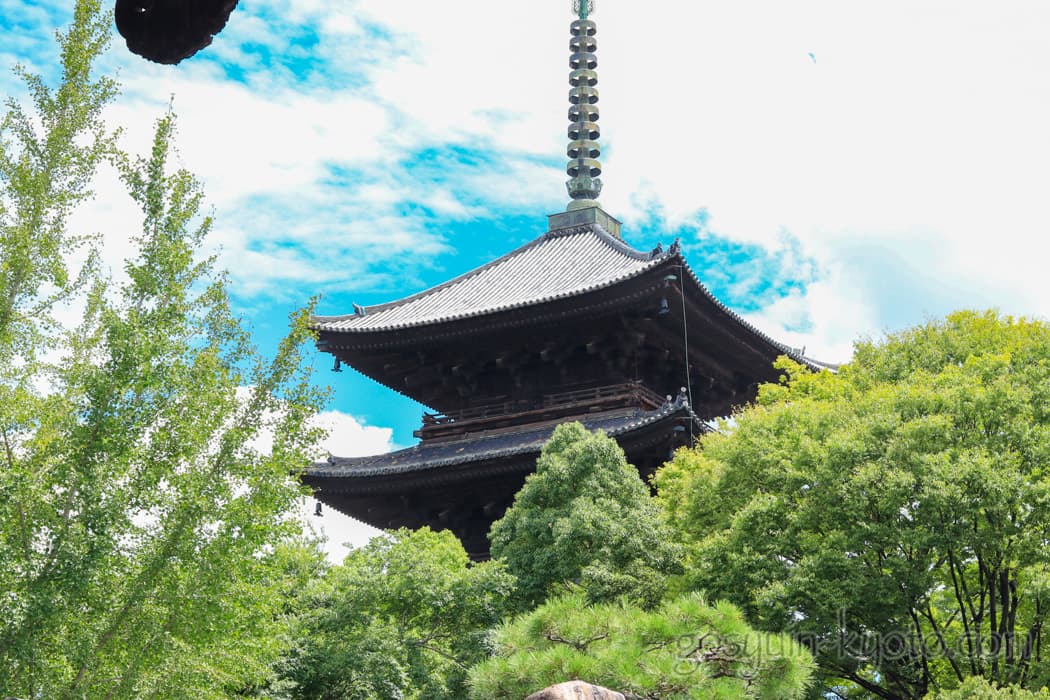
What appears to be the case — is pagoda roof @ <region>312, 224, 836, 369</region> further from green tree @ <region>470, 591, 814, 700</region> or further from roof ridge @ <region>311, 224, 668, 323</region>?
green tree @ <region>470, 591, 814, 700</region>

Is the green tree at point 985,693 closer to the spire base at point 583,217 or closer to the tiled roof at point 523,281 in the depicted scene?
the tiled roof at point 523,281

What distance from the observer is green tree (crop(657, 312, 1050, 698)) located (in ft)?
46.8

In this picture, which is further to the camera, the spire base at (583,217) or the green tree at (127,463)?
the spire base at (583,217)

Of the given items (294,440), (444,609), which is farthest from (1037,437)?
(294,440)

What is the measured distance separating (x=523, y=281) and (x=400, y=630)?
460 inches

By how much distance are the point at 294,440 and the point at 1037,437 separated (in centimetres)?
908

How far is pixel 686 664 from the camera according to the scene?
10.7 m

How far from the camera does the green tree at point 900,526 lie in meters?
14.2

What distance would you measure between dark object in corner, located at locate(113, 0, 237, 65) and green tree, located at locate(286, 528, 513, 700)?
13359 mm

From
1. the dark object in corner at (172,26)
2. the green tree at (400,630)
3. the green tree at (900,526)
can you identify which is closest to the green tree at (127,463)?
the green tree at (400,630)

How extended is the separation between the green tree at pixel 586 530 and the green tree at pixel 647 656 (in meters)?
3.24

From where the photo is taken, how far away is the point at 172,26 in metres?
2.07

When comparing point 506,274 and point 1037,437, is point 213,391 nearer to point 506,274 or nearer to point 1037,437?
point 1037,437

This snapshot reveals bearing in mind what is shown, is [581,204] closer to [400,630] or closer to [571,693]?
[400,630]
